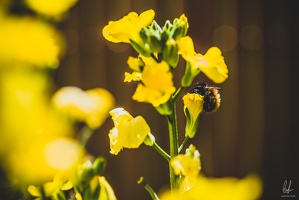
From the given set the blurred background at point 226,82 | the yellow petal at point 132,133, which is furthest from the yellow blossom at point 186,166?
the blurred background at point 226,82

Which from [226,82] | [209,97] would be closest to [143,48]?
[209,97]

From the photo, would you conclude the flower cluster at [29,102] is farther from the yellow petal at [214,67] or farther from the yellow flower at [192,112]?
the yellow flower at [192,112]

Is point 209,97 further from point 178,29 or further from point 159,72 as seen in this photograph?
point 159,72

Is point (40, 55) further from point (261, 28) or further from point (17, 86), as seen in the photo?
point (261, 28)

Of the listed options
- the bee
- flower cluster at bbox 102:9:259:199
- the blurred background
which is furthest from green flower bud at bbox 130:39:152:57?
the blurred background

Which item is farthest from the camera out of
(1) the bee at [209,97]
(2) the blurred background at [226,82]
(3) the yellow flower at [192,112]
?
(2) the blurred background at [226,82]

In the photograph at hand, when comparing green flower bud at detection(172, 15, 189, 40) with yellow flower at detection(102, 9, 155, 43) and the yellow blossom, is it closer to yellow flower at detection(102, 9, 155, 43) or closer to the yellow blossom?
yellow flower at detection(102, 9, 155, 43)
